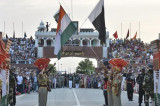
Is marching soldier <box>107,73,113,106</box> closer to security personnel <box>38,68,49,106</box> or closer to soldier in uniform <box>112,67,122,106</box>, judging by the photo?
soldier in uniform <box>112,67,122,106</box>

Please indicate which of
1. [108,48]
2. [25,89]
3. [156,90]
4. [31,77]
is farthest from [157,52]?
[108,48]

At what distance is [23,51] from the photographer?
73.3m

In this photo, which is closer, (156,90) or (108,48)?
(156,90)

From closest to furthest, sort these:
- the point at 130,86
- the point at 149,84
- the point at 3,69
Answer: the point at 3,69, the point at 149,84, the point at 130,86

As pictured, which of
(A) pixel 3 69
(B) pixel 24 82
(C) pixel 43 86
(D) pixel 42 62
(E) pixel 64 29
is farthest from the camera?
(B) pixel 24 82

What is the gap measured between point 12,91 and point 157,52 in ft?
24.0

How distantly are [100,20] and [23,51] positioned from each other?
55.2 meters

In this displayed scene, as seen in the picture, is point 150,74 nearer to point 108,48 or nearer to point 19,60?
point 19,60

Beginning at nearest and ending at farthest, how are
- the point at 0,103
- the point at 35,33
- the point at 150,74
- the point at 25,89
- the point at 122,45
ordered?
the point at 0,103, the point at 150,74, the point at 25,89, the point at 122,45, the point at 35,33

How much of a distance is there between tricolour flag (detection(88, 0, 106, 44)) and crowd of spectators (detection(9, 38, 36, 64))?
5028cm

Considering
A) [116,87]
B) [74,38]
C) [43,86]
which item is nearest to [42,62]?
[43,86]

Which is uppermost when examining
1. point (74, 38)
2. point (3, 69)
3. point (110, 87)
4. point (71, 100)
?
point (74, 38)

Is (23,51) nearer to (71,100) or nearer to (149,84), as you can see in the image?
(71,100)

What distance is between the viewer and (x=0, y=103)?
48.7ft
